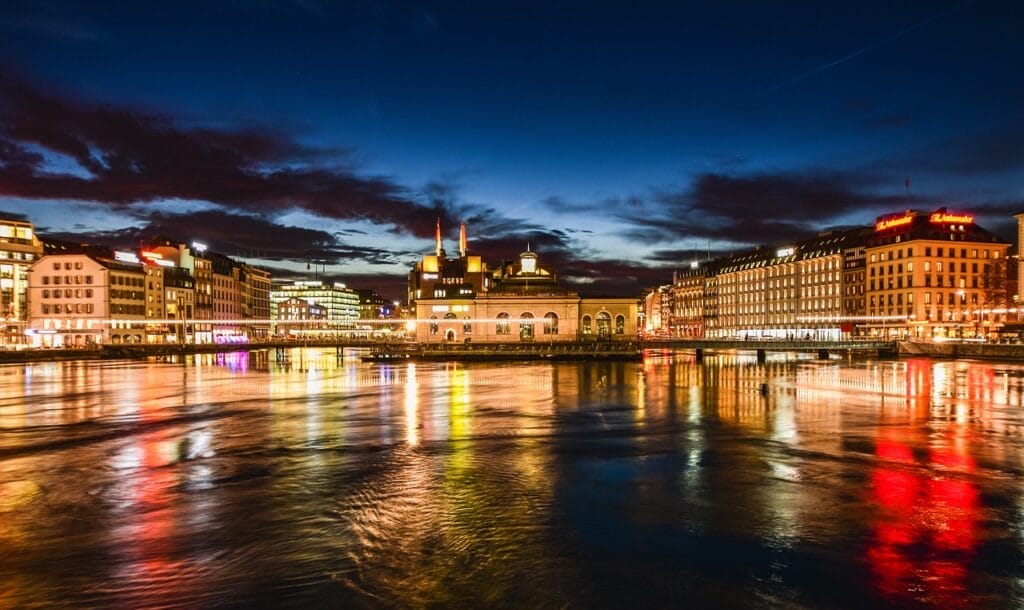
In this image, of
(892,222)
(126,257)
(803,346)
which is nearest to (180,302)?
(126,257)

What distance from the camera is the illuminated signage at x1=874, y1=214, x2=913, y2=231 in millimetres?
122500

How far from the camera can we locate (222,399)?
3994 centimetres

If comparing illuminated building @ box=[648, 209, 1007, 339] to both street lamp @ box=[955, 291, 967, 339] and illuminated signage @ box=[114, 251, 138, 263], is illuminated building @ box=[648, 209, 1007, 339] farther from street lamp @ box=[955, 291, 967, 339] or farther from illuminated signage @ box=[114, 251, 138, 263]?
illuminated signage @ box=[114, 251, 138, 263]

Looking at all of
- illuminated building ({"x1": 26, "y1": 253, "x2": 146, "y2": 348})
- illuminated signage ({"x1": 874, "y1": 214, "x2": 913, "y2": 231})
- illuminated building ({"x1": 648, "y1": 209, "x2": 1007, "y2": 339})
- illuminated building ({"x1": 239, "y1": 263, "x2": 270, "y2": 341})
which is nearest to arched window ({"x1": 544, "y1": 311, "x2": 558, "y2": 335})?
illuminated building ({"x1": 648, "y1": 209, "x2": 1007, "y2": 339})

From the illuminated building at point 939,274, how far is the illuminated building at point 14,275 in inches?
5896

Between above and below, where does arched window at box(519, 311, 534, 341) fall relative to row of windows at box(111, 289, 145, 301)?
below

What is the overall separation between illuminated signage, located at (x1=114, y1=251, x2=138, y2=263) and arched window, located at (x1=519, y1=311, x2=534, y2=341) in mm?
76188

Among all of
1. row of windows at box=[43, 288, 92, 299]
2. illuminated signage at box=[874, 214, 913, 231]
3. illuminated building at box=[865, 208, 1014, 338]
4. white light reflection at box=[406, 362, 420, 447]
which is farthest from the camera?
illuminated signage at box=[874, 214, 913, 231]

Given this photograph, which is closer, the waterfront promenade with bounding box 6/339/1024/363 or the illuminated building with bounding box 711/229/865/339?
the waterfront promenade with bounding box 6/339/1024/363

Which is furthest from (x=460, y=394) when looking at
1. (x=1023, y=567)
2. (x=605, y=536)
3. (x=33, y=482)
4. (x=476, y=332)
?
(x=476, y=332)

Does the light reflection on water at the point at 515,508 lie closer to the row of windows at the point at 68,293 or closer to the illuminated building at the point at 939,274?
the illuminated building at the point at 939,274

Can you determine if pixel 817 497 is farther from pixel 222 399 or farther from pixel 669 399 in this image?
pixel 222 399

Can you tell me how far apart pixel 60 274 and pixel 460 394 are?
107 m

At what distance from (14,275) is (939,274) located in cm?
15857
